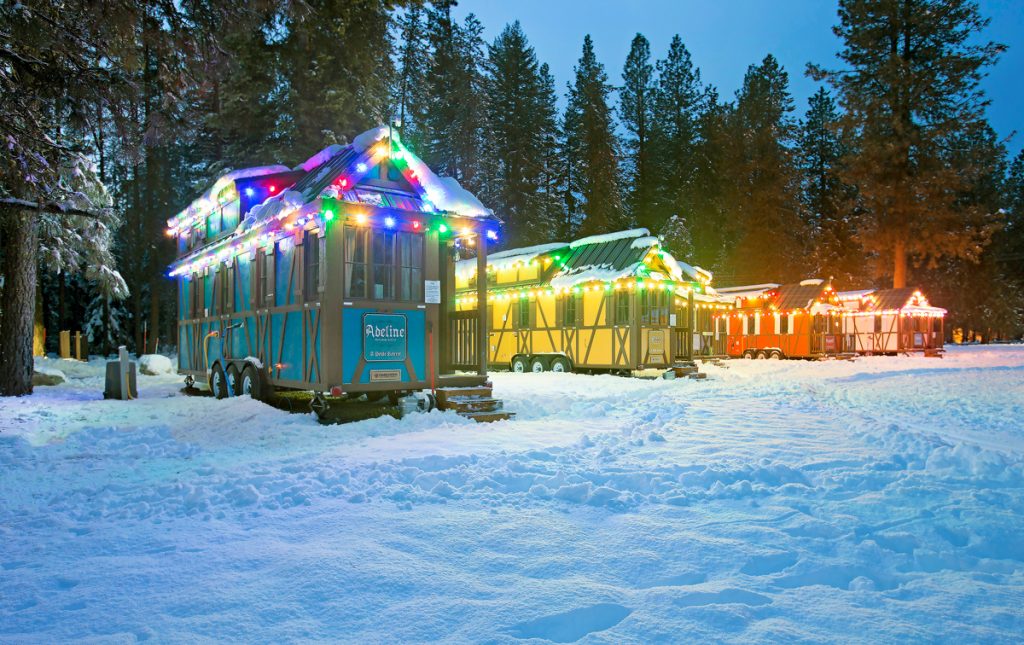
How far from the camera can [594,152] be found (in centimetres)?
3838

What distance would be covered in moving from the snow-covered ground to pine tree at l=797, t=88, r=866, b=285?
124 ft

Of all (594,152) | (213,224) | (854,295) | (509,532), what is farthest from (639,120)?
(509,532)

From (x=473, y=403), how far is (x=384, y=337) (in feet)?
5.46

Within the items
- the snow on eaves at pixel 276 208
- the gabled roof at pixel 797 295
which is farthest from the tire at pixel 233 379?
the gabled roof at pixel 797 295

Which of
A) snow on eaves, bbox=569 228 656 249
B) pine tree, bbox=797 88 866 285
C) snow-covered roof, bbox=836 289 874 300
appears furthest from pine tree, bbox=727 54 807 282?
snow on eaves, bbox=569 228 656 249

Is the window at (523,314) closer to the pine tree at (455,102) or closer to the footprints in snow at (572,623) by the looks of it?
the pine tree at (455,102)

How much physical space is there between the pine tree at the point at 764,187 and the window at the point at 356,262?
36.5 meters

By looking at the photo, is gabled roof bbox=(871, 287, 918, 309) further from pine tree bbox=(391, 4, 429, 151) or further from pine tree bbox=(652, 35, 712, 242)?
pine tree bbox=(391, 4, 429, 151)

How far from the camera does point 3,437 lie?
708cm

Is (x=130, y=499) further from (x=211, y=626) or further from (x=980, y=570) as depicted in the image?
(x=980, y=570)

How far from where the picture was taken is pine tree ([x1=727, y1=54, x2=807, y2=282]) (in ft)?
133

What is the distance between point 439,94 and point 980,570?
35.1 metres

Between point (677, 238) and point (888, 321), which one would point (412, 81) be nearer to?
point (677, 238)

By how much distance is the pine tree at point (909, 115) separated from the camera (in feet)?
100
